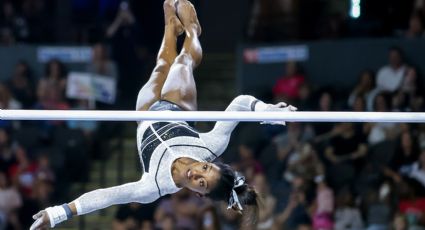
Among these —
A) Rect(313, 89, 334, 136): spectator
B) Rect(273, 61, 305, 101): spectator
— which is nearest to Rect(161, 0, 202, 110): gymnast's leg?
Rect(313, 89, 334, 136): spectator

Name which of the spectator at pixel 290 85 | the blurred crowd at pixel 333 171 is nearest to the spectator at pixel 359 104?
the blurred crowd at pixel 333 171

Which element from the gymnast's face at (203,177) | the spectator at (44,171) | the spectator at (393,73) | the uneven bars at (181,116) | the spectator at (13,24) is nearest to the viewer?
the uneven bars at (181,116)

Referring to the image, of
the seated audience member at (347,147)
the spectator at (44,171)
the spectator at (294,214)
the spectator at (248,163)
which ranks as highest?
the seated audience member at (347,147)

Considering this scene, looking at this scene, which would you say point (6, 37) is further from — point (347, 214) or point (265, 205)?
point (347, 214)

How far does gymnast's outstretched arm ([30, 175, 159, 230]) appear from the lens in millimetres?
8359

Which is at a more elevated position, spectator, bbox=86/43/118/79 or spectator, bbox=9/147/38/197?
spectator, bbox=86/43/118/79

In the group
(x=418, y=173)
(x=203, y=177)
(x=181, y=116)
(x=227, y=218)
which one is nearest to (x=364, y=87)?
(x=418, y=173)

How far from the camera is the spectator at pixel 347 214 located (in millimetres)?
12219

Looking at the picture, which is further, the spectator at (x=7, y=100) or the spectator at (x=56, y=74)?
the spectator at (x=56, y=74)

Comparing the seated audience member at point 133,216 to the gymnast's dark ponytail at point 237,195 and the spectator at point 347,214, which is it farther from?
the gymnast's dark ponytail at point 237,195

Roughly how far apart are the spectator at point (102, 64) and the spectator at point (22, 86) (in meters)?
0.82

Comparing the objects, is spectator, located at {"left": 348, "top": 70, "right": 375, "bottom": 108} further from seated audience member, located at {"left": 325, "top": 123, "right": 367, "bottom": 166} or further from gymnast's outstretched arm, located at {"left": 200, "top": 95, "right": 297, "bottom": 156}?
gymnast's outstretched arm, located at {"left": 200, "top": 95, "right": 297, "bottom": 156}

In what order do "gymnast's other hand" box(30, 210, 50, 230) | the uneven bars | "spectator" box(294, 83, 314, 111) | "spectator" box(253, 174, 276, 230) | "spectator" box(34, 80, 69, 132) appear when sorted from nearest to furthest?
the uneven bars
"gymnast's other hand" box(30, 210, 50, 230)
"spectator" box(253, 174, 276, 230)
"spectator" box(294, 83, 314, 111)
"spectator" box(34, 80, 69, 132)

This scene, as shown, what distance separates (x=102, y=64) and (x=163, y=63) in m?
5.23
